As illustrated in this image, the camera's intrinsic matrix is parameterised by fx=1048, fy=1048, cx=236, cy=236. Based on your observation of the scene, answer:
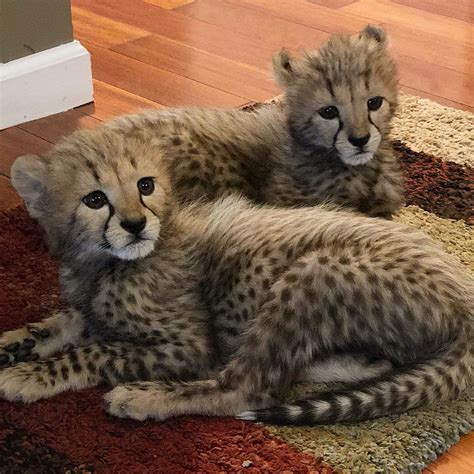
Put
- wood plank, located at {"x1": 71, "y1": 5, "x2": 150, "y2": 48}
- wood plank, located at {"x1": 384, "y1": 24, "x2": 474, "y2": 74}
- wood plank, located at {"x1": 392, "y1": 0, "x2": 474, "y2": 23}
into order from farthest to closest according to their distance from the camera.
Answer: wood plank, located at {"x1": 392, "y1": 0, "x2": 474, "y2": 23} < wood plank, located at {"x1": 71, "y1": 5, "x2": 150, "y2": 48} < wood plank, located at {"x1": 384, "y1": 24, "x2": 474, "y2": 74}

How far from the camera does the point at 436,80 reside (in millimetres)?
3281

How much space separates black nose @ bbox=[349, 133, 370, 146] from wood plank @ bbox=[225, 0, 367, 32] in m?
1.55

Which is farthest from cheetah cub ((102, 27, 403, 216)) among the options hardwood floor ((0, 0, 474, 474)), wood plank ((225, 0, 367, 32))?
wood plank ((225, 0, 367, 32))

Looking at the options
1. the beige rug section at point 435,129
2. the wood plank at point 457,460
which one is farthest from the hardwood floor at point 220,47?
the wood plank at point 457,460

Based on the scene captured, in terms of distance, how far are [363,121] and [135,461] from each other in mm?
875

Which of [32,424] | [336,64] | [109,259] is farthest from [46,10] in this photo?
[32,424]

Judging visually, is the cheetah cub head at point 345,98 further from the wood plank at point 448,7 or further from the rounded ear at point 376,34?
the wood plank at point 448,7

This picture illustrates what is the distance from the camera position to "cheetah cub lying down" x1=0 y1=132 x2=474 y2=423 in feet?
5.71

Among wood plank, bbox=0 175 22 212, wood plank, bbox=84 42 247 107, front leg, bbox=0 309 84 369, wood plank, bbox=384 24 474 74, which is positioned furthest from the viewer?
wood plank, bbox=384 24 474 74

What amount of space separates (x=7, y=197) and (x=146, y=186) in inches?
32.2

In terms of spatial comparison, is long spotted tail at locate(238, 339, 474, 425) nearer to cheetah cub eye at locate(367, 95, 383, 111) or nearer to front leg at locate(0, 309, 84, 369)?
front leg at locate(0, 309, 84, 369)

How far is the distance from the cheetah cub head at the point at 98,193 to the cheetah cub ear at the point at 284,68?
19.9 inches

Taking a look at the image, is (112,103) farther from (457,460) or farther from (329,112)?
(457,460)

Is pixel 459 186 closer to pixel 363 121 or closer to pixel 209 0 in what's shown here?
pixel 363 121
